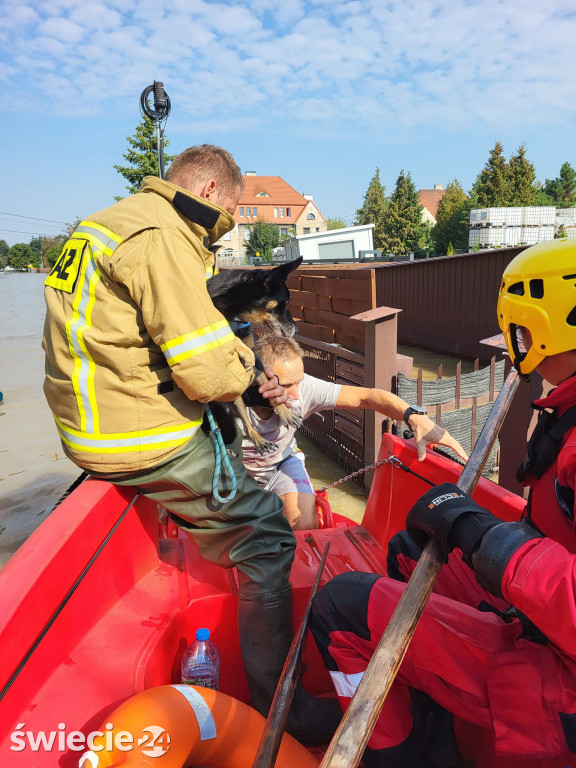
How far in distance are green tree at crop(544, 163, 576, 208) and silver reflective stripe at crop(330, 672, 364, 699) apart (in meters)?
66.1

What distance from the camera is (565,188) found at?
60.2m

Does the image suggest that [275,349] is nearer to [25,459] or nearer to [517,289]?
[517,289]

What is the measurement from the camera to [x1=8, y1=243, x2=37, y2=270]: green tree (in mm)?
106312

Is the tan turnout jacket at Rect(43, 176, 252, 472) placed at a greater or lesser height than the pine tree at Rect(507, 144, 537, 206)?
lesser

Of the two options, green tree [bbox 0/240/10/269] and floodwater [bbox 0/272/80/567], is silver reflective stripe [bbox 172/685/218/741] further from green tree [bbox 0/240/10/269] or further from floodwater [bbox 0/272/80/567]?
green tree [bbox 0/240/10/269]

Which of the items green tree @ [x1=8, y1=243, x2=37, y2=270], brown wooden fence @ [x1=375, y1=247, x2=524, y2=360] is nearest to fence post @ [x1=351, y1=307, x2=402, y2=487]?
brown wooden fence @ [x1=375, y1=247, x2=524, y2=360]

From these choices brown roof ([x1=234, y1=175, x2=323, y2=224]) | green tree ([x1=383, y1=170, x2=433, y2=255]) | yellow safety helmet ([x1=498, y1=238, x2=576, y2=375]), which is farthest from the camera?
brown roof ([x1=234, y1=175, x2=323, y2=224])

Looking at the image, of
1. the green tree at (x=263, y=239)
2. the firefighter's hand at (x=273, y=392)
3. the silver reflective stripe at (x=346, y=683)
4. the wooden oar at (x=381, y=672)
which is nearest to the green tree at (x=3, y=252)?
the green tree at (x=263, y=239)

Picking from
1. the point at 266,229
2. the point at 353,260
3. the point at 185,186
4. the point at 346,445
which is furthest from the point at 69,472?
the point at 266,229

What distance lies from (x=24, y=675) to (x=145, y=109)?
575 centimetres

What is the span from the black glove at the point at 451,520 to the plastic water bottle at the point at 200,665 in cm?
91

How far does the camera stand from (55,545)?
163 centimetres

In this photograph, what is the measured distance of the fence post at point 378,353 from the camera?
186 inches

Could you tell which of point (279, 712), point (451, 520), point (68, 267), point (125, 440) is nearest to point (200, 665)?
point (279, 712)
